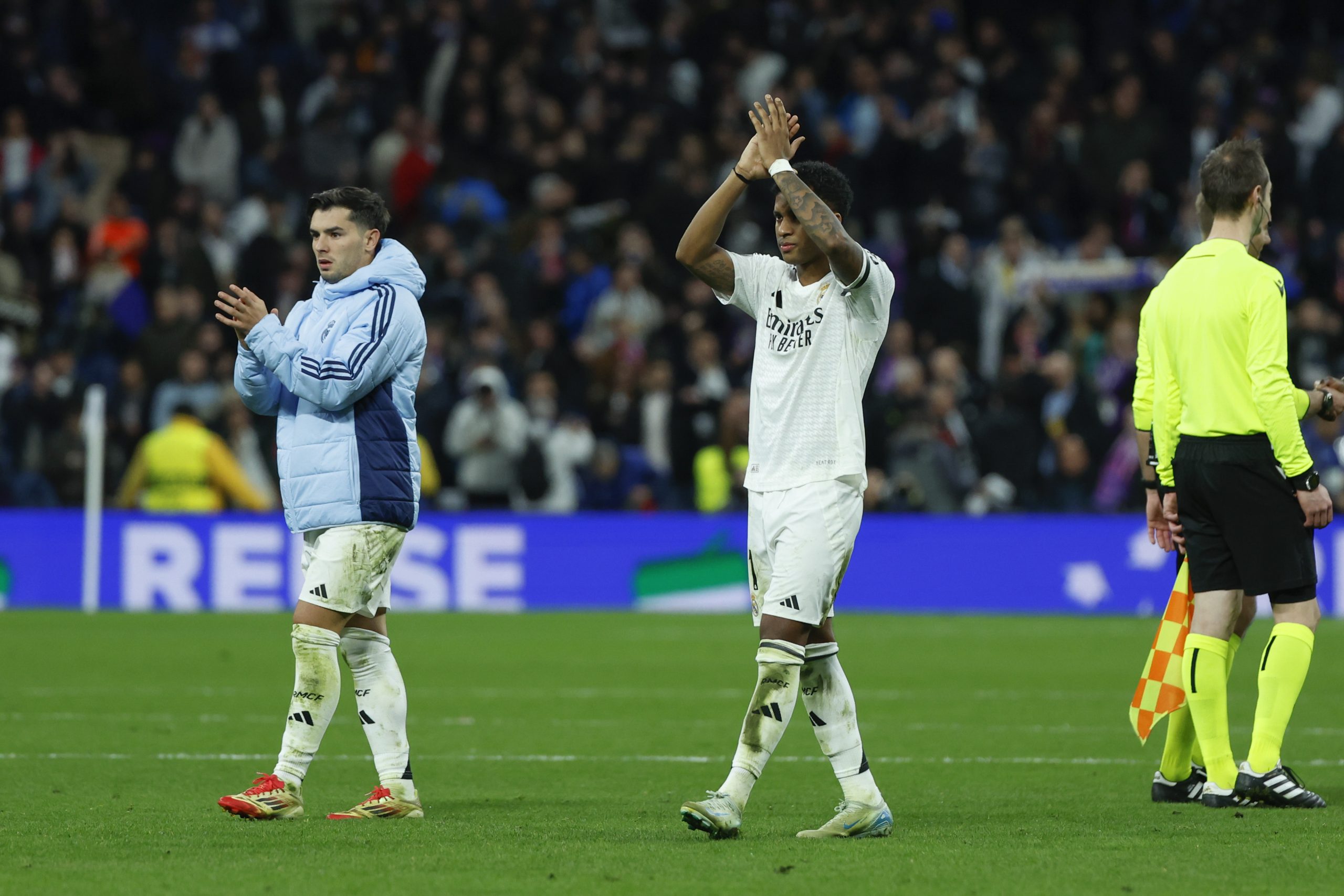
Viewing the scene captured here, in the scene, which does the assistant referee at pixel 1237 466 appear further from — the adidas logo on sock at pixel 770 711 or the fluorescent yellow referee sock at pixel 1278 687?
the adidas logo on sock at pixel 770 711

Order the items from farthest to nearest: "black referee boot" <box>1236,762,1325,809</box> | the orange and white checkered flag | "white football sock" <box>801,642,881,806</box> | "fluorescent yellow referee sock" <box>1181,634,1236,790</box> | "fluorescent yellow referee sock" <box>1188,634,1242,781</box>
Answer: the orange and white checkered flag → "fluorescent yellow referee sock" <box>1188,634,1242,781</box> → "fluorescent yellow referee sock" <box>1181,634,1236,790</box> → "black referee boot" <box>1236,762,1325,809</box> → "white football sock" <box>801,642,881,806</box>

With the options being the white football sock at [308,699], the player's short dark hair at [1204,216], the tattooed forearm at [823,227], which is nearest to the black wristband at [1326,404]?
the player's short dark hair at [1204,216]

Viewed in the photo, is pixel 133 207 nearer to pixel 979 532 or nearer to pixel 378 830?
pixel 979 532

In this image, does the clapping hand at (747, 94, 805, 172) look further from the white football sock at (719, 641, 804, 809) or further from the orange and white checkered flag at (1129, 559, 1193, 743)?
the orange and white checkered flag at (1129, 559, 1193, 743)

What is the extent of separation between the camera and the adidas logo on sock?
20.8 feet

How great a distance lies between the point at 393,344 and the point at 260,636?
356 inches

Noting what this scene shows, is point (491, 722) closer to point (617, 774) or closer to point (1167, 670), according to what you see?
point (617, 774)

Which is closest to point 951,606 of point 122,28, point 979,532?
point 979,532

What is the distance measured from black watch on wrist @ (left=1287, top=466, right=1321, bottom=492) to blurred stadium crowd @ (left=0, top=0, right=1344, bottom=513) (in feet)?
35.7

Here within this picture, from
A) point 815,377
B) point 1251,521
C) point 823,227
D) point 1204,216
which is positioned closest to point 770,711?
point 815,377

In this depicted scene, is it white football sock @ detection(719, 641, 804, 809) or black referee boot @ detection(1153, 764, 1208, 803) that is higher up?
white football sock @ detection(719, 641, 804, 809)

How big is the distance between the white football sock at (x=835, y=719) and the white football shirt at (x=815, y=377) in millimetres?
634

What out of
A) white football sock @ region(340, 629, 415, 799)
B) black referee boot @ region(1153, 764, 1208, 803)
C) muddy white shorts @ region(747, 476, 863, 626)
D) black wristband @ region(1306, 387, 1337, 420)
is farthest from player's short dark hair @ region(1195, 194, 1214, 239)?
white football sock @ region(340, 629, 415, 799)

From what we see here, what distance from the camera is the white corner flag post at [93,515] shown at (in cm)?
1772
